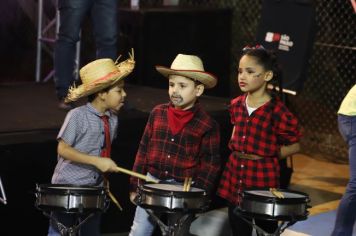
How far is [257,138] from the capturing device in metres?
5.39

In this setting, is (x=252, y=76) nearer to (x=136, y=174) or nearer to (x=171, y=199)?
(x=136, y=174)

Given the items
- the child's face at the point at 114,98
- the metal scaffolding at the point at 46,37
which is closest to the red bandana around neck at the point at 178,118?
the child's face at the point at 114,98

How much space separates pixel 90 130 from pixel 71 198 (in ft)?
2.01

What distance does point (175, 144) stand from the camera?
5.35m

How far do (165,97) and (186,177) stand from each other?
9.82 ft

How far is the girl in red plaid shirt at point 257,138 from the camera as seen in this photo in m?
5.39

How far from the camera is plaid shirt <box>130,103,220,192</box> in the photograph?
5340mm

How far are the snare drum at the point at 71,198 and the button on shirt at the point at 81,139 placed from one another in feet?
1.37

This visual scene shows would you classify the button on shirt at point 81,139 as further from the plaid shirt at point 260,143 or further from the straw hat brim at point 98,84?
the plaid shirt at point 260,143

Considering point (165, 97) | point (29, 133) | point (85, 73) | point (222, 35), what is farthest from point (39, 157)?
point (222, 35)

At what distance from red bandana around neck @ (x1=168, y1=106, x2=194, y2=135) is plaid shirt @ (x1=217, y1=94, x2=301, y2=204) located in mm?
336

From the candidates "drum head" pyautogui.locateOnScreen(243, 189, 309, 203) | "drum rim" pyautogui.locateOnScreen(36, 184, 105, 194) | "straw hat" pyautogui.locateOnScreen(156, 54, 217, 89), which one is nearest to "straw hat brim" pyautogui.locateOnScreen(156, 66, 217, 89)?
"straw hat" pyautogui.locateOnScreen(156, 54, 217, 89)

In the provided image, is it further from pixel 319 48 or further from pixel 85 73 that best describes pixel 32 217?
pixel 319 48

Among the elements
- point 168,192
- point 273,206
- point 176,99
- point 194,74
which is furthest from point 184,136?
point 273,206
